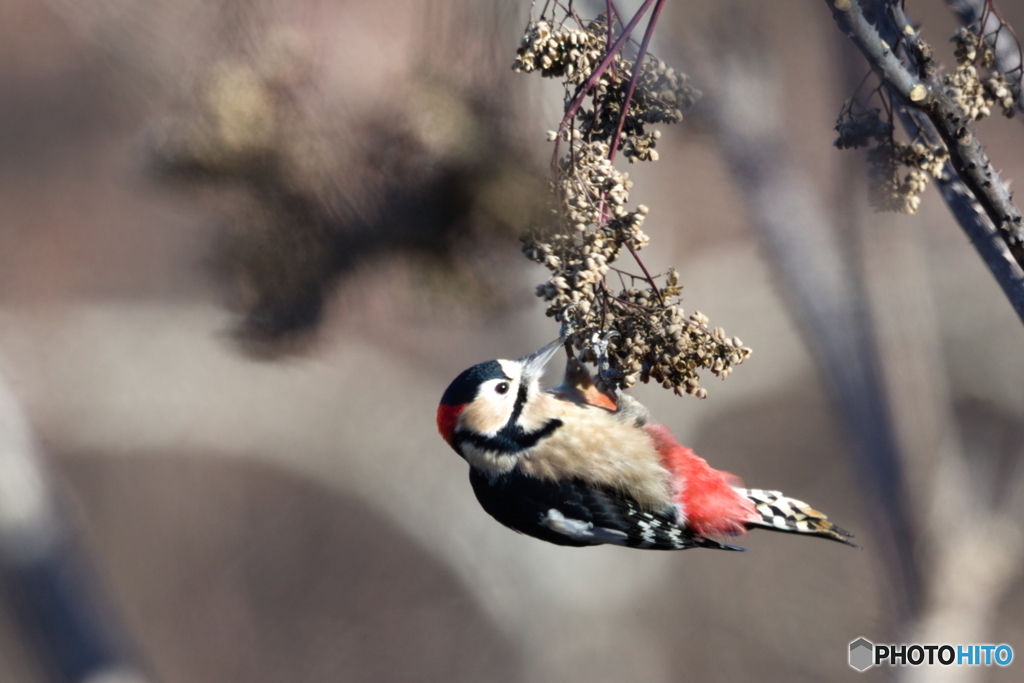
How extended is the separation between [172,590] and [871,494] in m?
1.12

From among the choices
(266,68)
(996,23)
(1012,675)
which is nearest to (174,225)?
(266,68)

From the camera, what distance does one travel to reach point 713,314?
3.17ft

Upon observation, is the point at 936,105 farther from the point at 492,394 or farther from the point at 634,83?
the point at 492,394

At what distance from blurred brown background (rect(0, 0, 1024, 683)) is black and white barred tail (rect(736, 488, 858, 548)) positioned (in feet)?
0.71

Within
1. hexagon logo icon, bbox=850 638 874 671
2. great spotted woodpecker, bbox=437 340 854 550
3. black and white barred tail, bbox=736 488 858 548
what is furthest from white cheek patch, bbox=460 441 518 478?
hexagon logo icon, bbox=850 638 874 671

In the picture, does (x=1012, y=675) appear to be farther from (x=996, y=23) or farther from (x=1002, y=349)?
(x=996, y=23)

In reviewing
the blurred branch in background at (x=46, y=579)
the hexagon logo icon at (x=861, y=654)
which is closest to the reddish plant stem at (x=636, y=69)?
the blurred branch in background at (x=46, y=579)

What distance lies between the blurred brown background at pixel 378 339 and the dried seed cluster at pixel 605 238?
203 mm

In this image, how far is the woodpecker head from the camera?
2.18 feet

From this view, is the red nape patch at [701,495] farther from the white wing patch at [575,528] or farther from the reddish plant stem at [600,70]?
the reddish plant stem at [600,70]

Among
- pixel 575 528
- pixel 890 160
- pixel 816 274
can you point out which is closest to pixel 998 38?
Answer: pixel 890 160

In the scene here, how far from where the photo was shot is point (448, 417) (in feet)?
2.28

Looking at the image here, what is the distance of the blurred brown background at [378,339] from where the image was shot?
25.9 inches

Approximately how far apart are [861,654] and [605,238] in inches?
42.7
